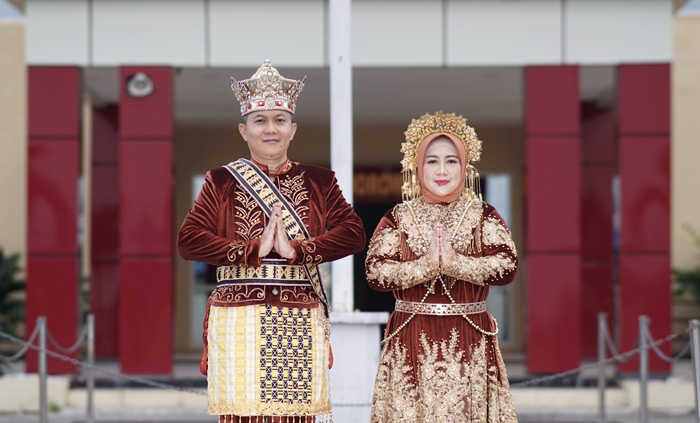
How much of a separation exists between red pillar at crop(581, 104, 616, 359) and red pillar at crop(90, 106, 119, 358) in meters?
6.45

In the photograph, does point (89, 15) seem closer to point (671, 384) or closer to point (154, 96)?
point (154, 96)

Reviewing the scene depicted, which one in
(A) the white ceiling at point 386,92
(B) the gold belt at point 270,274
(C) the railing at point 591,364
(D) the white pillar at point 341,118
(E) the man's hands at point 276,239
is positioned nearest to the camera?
(E) the man's hands at point 276,239

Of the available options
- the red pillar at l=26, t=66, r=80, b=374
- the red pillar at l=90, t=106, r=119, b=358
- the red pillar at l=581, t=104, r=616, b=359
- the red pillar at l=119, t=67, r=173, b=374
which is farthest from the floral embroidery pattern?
the red pillar at l=581, t=104, r=616, b=359

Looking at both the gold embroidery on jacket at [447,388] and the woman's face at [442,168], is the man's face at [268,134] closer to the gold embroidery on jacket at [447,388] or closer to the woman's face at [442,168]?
the woman's face at [442,168]

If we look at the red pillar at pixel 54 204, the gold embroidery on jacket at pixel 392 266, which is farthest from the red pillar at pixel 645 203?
the gold embroidery on jacket at pixel 392 266

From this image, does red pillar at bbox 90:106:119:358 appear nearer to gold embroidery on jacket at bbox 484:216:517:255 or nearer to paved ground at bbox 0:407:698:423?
paved ground at bbox 0:407:698:423

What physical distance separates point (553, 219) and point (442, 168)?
6.16 metres

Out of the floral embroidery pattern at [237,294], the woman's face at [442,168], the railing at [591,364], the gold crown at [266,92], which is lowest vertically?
the railing at [591,364]

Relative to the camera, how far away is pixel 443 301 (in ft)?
14.5

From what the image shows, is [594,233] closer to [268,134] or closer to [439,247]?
[439,247]

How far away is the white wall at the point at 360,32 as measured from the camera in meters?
10.2

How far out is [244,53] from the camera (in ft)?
33.8

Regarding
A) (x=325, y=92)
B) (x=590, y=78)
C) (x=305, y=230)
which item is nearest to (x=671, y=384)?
(x=590, y=78)

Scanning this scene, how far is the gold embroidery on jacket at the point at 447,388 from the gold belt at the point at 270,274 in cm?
66
